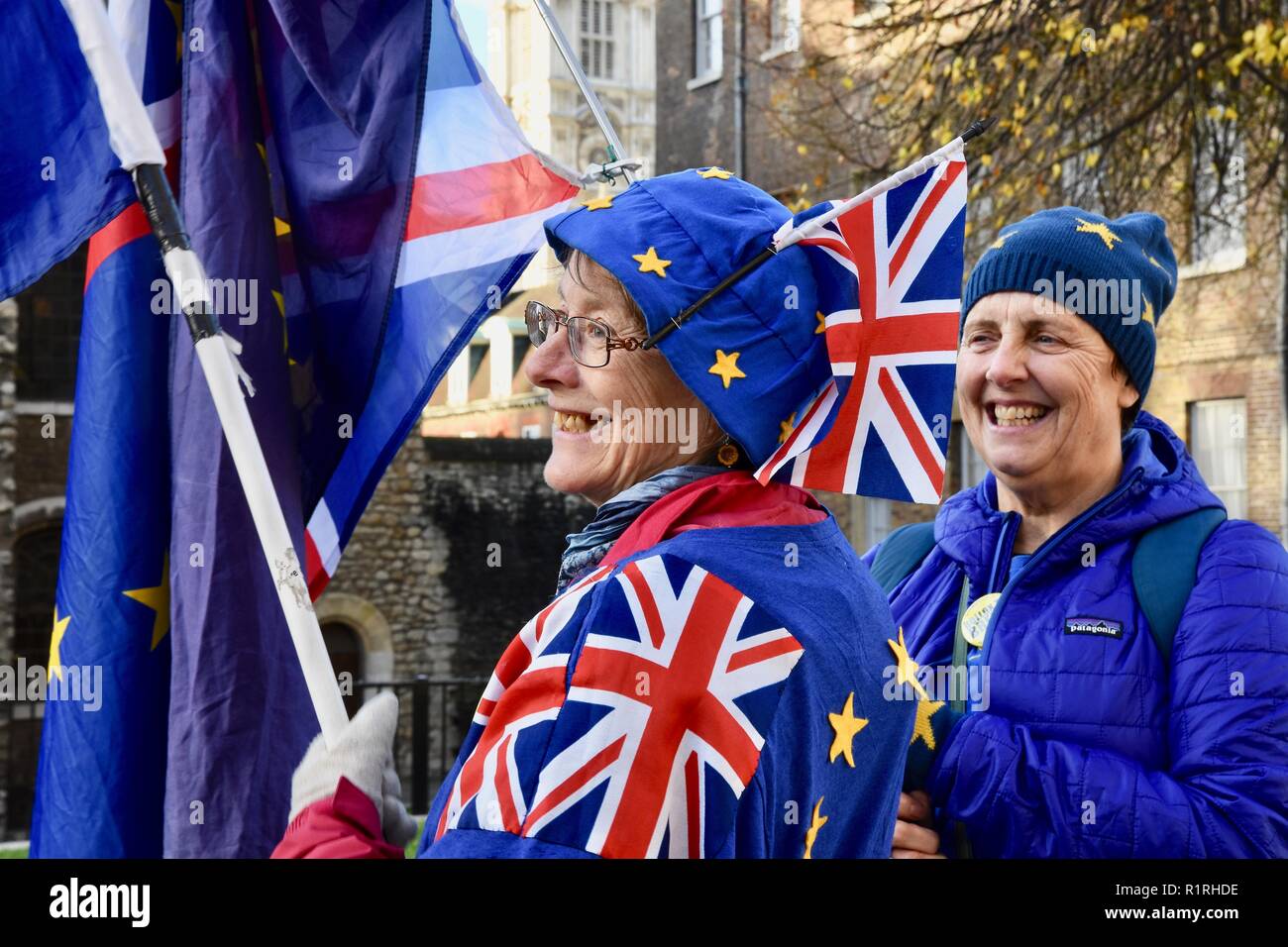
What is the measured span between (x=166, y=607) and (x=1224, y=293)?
1434 centimetres

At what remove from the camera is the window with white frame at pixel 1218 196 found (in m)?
10.8

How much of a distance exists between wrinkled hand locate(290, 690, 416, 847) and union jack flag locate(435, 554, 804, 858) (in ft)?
0.42

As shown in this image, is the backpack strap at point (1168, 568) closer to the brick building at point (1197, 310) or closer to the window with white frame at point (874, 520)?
the brick building at point (1197, 310)

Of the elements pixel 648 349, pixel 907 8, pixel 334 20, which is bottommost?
pixel 648 349

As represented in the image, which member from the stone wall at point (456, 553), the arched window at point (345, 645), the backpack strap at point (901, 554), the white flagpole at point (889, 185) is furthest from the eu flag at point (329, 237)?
the arched window at point (345, 645)

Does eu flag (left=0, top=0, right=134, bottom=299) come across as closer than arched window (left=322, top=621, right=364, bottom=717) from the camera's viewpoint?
Yes

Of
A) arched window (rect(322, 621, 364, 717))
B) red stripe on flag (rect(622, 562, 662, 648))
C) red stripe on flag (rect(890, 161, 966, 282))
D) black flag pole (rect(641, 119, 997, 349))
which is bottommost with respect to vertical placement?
arched window (rect(322, 621, 364, 717))

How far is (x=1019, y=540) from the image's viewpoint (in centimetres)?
303

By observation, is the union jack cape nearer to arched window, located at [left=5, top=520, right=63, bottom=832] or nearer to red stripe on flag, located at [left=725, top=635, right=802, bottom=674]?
red stripe on flag, located at [left=725, top=635, right=802, bottom=674]

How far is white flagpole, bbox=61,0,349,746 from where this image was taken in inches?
92.0

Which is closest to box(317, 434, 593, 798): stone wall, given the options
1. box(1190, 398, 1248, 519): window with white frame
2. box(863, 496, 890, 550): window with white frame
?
box(863, 496, 890, 550): window with white frame

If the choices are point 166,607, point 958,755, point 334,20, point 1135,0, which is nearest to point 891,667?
point 958,755
